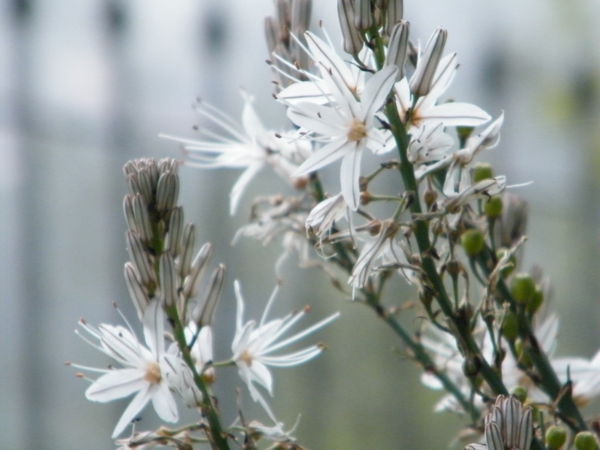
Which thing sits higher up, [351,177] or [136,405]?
[351,177]

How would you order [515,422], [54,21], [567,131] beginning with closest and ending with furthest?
[515,422]
[54,21]
[567,131]

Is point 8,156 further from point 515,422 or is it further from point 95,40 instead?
point 515,422

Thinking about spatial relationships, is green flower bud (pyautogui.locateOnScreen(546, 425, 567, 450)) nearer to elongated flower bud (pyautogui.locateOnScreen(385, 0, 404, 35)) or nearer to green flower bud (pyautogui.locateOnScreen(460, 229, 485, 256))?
green flower bud (pyautogui.locateOnScreen(460, 229, 485, 256))

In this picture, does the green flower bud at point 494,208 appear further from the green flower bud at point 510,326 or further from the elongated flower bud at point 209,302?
the elongated flower bud at point 209,302

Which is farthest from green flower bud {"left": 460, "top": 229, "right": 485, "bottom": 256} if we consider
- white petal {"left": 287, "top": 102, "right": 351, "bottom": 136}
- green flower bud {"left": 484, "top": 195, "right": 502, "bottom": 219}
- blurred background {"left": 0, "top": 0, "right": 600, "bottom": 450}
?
blurred background {"left": 0, "top": 0, "right": 600, "bottom": 450}

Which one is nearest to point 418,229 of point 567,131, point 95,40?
point 95,40

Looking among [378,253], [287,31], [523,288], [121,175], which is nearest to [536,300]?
[523,288]

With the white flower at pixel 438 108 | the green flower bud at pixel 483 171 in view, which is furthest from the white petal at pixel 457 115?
the green flower bud at pixel 483 171

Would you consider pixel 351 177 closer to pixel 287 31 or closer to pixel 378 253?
pixel 378 253
